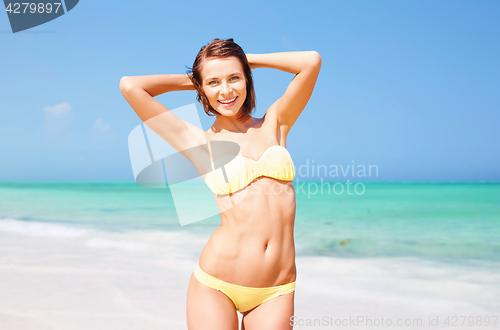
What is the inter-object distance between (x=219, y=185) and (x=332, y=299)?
401 cm

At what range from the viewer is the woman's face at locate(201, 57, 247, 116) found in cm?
231

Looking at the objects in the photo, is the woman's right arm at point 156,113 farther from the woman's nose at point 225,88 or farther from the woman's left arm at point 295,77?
the woman's left arm at point 295,77

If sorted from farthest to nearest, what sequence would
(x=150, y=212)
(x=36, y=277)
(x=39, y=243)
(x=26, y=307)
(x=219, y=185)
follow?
(x=150, y=212)
(x=39, y=243)
(x=36, y=277)
(x=26, y=307)
(x=219, y=185)

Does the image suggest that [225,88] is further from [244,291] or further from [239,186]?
[244,291]

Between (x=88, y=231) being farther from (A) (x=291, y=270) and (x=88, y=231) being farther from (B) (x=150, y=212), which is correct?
(A) (x=291, y=270)

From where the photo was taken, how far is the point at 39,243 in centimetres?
948

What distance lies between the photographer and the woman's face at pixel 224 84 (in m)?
2.31

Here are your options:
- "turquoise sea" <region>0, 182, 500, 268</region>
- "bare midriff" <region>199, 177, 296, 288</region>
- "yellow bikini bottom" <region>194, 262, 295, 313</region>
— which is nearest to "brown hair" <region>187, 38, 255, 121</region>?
"bare midriff" <region>199, 177, 296, 288</region>

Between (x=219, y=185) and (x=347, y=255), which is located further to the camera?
(x=347, y=255)

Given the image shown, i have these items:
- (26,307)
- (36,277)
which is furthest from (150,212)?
(26,307)

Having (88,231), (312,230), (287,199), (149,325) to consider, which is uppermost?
(287,199)

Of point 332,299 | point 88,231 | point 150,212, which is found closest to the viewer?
point 332,299

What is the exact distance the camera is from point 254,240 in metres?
2.20

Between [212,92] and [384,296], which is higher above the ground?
[212,92]
